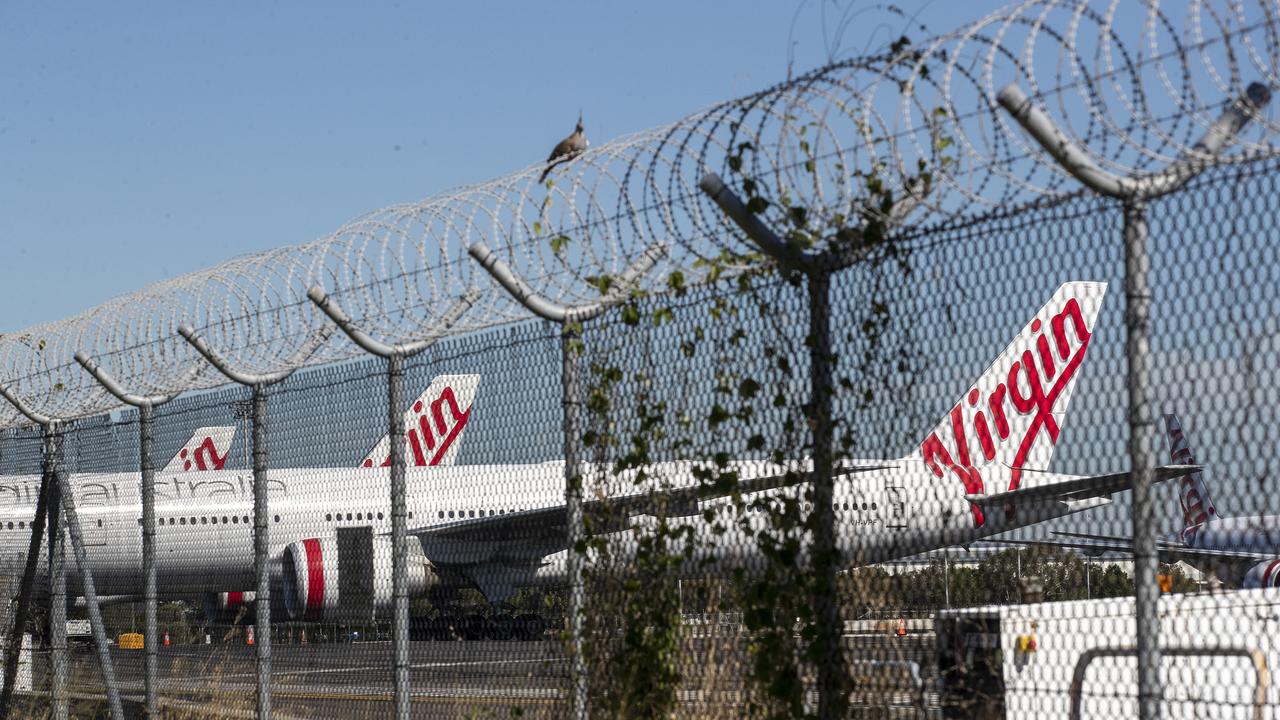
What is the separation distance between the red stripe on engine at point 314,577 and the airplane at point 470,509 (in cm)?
3

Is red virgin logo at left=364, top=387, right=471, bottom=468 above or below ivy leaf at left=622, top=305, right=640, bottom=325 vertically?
above

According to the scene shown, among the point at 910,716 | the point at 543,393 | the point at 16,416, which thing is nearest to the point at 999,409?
the point at 543,393

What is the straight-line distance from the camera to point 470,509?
75.9 feet

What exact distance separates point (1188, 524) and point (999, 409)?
5.99 metres

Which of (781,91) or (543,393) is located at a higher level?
(781,91)

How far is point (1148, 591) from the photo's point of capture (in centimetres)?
383

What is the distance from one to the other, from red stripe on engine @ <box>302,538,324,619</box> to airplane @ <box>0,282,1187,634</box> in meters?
0.03

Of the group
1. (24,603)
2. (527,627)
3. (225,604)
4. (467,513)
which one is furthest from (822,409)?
(225,604)

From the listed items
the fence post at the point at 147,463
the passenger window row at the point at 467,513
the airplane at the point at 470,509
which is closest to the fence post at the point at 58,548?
the fence post at the point at 147,463

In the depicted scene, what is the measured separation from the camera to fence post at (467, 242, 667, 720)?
6.03 m

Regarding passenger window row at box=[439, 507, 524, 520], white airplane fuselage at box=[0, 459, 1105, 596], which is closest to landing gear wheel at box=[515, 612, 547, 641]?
white airplane fuselage at box=[0, 459, 1105, 596]

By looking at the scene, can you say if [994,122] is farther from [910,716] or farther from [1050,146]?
[910,716]

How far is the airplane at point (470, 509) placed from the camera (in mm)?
5527

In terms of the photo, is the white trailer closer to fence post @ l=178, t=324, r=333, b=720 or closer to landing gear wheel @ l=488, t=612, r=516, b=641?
Answer: landing gear wheel @ l=488, t=612, r=516, b=641
